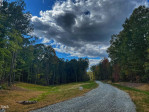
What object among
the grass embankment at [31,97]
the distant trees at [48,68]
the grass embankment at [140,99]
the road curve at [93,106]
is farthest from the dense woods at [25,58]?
the grass embankment at [140,99]

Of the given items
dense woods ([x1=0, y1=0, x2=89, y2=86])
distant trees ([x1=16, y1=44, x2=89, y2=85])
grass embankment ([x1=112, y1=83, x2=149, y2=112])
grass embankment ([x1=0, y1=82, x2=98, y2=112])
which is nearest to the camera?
grass embankment ([x1=112, y1=83, x2=149, y2=112])

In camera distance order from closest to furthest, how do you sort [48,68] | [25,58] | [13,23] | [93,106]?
[93,106]
[13,23]
[25,58]
[48,68]

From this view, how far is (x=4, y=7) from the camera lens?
18.0 meters

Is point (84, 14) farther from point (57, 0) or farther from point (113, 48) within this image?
point (113, 48)

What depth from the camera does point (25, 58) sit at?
31.8m

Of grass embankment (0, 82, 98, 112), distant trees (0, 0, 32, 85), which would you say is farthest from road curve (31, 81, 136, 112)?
distant trees (0, 0, 32, 85)

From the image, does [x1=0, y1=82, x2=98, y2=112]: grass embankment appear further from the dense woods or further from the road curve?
the dense woods

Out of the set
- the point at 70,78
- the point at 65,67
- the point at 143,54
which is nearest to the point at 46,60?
the point at 65,67

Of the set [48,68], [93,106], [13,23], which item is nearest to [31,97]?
[93,106]

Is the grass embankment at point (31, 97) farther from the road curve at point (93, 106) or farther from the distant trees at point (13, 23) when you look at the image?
the distant trees at point (13, 23)

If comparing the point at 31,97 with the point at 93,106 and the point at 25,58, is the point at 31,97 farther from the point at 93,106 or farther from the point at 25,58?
the point at 25,58

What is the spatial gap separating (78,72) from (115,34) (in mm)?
38887

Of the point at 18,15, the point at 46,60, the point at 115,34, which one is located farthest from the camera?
the point at 46,60

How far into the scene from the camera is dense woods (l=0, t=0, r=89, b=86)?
14934 millimetres
